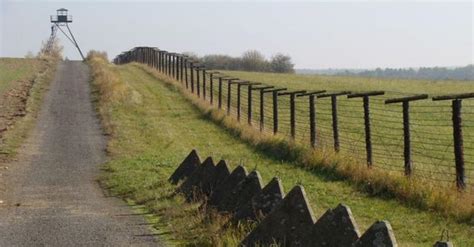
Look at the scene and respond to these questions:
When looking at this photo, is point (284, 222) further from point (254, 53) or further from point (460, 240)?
point (254, 53)

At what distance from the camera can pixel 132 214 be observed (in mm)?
9859

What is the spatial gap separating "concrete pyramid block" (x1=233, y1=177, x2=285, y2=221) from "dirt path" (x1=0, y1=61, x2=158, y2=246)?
1191 mm

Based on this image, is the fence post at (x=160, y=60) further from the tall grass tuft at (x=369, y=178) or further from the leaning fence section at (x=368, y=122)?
the tall grass tuft at (x=369, y=178)

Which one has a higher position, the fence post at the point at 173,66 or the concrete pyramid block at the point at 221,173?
the fence post at the point at 173,66

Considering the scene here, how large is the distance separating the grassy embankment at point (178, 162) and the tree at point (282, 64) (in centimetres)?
7787

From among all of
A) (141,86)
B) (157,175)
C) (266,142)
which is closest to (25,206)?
(157,175)

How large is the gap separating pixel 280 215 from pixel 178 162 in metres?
7.85

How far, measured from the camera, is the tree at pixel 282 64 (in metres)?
105

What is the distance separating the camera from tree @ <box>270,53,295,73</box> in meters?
105

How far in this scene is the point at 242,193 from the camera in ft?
27.9

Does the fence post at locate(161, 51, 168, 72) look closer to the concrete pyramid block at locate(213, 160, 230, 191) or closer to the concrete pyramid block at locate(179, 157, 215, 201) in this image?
the concrete pyramid block at locate(179, 157, 215, 201)

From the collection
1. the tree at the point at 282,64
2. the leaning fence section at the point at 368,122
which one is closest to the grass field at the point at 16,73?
the leaning fence section at the point at 368,122

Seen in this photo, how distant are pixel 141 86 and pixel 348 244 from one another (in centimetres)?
A: 3060

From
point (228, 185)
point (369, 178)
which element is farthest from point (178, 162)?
point (228, 185)
